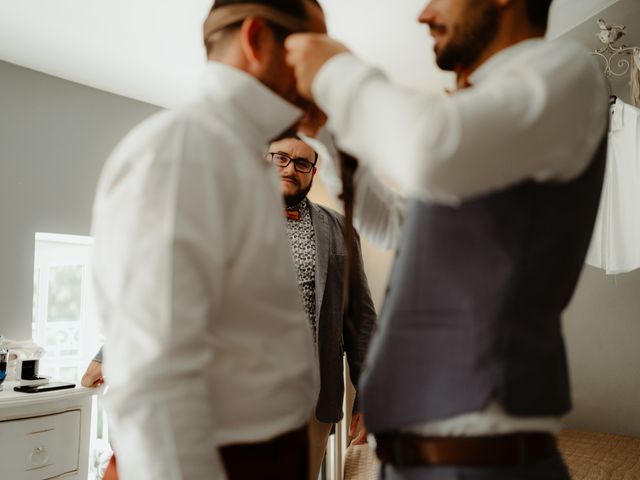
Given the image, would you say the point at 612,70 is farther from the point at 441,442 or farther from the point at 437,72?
the point at 441,442

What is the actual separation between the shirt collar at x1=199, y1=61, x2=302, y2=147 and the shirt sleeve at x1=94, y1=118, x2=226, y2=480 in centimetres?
14

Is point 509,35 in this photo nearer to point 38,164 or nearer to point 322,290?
point 322,290

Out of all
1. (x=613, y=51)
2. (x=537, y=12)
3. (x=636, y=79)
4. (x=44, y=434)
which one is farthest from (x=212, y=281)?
(x=613, y=51)

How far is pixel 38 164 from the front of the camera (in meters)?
2.85

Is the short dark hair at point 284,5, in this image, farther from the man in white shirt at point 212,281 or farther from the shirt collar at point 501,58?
the shirt collar at point 501,58

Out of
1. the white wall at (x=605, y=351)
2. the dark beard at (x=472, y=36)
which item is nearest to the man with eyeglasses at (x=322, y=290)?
the dark beard at (x=472, y=36)

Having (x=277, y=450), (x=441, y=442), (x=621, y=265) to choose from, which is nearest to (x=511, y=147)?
(x=441, y=442)

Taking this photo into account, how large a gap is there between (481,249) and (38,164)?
2875 millimetres

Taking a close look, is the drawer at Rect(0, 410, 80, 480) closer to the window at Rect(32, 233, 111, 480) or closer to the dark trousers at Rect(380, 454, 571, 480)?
the window at Rect(32, 233, 111, 480)

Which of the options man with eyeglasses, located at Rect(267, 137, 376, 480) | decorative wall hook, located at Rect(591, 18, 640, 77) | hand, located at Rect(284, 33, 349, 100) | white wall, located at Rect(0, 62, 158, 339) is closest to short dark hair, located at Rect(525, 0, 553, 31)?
hand, located at Rect(284, 33, 349, 100)

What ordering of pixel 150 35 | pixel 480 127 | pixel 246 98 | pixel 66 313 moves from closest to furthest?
pixel 480 127
pixel 246 98
pixel 150 35
pixel 66 313

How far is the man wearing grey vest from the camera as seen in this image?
0.53 m

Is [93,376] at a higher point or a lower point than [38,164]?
lower

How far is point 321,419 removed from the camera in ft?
5.92
